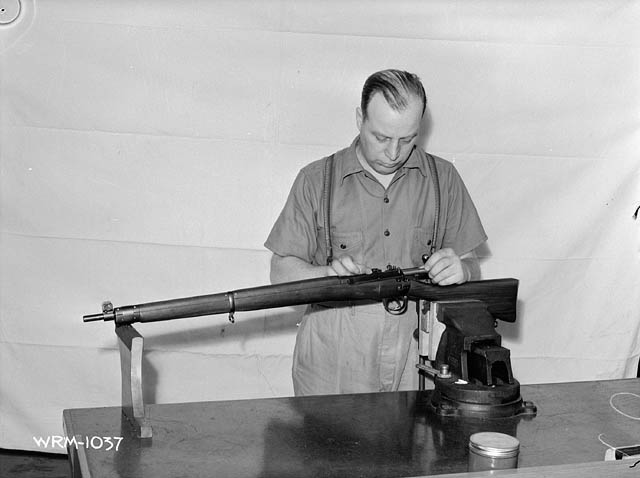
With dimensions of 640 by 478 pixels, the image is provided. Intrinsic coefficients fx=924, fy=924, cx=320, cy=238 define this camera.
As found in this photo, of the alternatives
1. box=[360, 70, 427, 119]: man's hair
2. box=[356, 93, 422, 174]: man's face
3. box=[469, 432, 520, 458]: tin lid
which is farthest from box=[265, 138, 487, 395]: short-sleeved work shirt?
box=[469, 432, 520, 458]: tin lid

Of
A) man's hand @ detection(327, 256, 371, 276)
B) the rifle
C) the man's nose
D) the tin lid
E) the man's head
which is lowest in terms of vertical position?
the tin lid

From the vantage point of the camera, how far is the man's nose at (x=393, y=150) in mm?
2625

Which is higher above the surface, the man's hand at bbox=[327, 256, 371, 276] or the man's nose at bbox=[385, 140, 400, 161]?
the man's nose at bbox=[385, 140, 400, 161]

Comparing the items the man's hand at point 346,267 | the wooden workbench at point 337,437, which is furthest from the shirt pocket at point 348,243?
the wooden workbench at point 337,437

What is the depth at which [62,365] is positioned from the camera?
367 cm

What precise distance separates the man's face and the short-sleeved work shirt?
16 centimetres

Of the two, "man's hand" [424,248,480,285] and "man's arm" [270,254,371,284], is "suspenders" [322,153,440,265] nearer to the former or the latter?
"man's arm" [270,254,371,284]

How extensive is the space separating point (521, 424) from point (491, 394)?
10 centimetres

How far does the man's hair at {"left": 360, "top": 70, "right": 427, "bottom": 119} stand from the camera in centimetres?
258

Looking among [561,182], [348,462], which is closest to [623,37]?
[561,182]

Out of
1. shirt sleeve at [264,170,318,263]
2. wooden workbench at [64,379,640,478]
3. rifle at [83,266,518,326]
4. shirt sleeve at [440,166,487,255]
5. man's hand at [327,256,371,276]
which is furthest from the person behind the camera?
shirt sleeve at [440,166,487,255]

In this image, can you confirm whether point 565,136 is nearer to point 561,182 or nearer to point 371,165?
point 561,182

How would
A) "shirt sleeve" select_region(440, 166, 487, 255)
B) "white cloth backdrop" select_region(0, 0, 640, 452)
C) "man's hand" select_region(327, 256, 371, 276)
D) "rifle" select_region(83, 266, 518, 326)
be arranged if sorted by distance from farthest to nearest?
1. "white cloth backdrop" select_region(0, 0, 640, 452)
2. "shirt sleeve" select_region(440, 166, 487, 255)
3. "man's hand" select_region(327, 256, 371, 276)
4. "rifle" select_region(83, 266, 518, 326)

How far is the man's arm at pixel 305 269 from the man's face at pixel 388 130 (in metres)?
0.34
